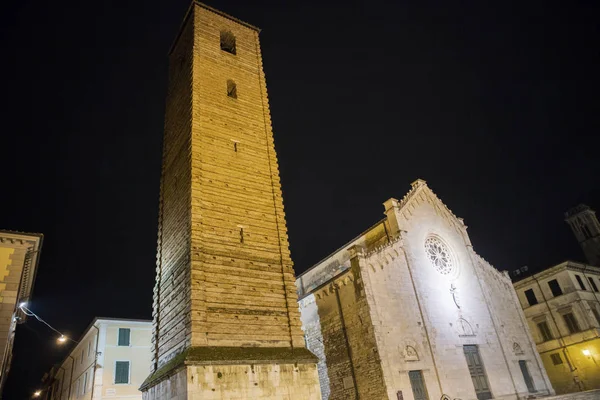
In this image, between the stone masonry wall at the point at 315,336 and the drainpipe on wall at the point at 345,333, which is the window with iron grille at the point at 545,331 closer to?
the stone masonry wall at the point at 315,336

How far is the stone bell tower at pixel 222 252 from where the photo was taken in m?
12.0

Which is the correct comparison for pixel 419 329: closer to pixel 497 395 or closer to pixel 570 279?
pixel 497 395

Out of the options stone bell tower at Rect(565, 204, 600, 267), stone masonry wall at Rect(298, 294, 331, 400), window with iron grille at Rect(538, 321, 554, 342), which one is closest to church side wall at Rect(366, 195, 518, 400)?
stone masonry wall at Rect(298, 294, 331, 400)

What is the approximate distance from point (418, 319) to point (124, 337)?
18538 millimetres

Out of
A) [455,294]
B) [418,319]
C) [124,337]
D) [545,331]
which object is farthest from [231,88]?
[545,331]

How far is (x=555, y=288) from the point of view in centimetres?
3547

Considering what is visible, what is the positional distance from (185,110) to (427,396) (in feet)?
58.3

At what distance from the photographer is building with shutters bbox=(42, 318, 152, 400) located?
2484cm

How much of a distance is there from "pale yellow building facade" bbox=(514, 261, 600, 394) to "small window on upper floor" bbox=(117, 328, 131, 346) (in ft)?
108

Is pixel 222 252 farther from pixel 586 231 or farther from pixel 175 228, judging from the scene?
pixel 586 231

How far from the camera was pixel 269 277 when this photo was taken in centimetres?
1442

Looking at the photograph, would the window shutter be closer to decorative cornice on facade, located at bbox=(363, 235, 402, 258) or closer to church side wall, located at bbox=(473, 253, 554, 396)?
decorative cornice on facade, located at bbox=(363, 235, 402, 258)

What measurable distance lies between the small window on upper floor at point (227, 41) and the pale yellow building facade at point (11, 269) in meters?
12.7

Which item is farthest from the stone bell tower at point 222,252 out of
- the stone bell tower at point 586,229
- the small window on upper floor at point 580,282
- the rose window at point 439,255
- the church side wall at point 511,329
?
the stone bell tower at point 586,229
